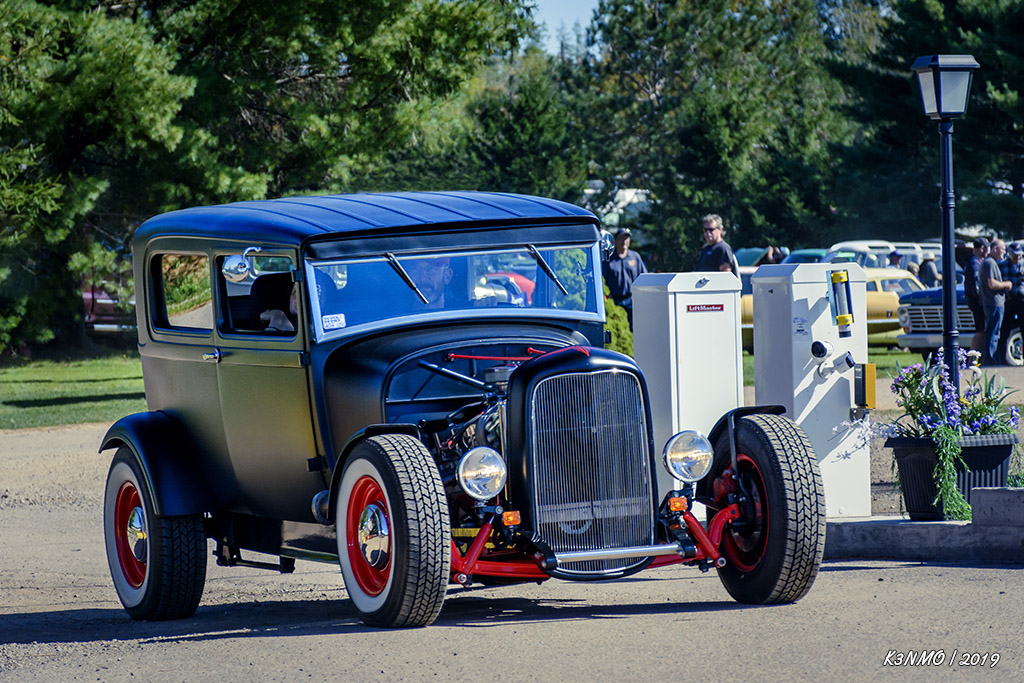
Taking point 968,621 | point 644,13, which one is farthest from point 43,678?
point 644,13

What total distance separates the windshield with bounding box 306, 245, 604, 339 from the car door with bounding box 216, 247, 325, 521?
0.60 ft

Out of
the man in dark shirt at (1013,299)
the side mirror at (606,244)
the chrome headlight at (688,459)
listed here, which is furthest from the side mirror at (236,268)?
the man in dark shirt at (1013,299)

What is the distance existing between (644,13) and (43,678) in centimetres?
5528

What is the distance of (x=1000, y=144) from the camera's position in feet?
121

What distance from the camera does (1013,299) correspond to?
18.8 m

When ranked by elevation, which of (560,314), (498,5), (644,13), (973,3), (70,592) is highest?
(644,13)

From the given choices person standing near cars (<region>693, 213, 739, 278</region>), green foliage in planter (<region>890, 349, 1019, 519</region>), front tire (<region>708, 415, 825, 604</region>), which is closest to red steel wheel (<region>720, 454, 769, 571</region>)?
front tire (<region>708, 415, 825, 604</region>)

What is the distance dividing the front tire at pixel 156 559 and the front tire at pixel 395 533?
127 cm

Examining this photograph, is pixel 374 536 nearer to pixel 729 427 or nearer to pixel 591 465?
pixel 591 465

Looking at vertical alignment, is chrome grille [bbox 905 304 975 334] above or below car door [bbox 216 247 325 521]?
below

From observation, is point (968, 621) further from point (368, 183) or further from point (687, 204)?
point (687, 204)

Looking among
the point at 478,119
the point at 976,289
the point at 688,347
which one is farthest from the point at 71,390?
the point at 478,119

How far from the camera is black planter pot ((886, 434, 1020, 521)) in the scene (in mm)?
7270

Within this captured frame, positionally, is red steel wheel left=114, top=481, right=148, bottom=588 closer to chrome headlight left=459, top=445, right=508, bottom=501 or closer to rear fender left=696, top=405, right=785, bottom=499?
chrome headlight left=459, top=445, right=508, bottom=501
